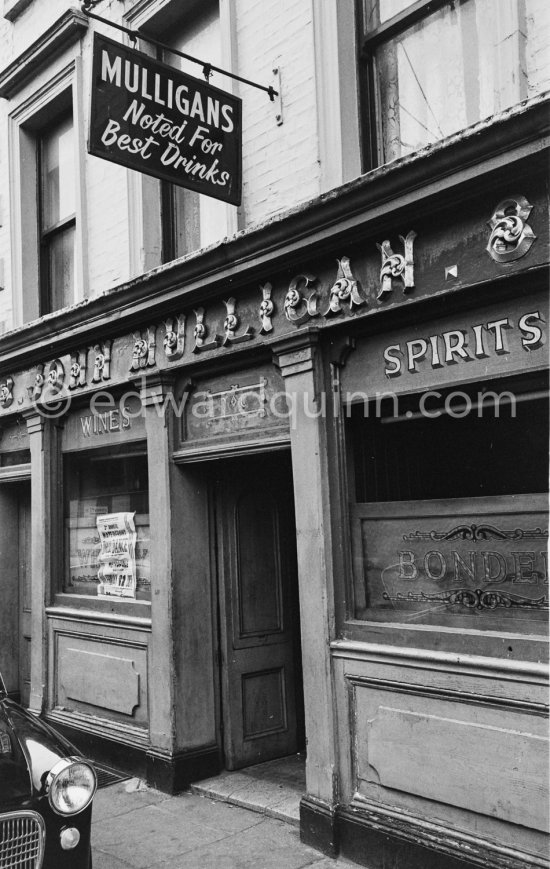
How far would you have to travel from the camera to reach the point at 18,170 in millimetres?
9711

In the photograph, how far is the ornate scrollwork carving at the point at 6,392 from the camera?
30.8ft

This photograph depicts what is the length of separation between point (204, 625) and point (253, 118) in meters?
4.28

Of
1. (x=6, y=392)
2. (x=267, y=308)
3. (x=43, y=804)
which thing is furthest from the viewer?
(x=6, y=392)

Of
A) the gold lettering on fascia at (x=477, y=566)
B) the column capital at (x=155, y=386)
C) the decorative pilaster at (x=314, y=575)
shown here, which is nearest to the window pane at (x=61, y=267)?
the column capital at (x=155, y=386)

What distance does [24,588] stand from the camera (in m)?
9.91

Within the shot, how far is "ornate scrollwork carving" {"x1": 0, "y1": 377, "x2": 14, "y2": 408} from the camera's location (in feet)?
30.8

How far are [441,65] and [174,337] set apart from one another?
9.81 feet

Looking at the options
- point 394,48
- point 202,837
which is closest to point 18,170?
point 394,48

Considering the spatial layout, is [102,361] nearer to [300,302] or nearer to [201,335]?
[201,335]

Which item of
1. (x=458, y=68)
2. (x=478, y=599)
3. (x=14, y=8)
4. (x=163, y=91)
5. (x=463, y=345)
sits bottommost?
(x=478, y=599)

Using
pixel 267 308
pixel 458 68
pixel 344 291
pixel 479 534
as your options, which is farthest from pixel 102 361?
pixel 479 534

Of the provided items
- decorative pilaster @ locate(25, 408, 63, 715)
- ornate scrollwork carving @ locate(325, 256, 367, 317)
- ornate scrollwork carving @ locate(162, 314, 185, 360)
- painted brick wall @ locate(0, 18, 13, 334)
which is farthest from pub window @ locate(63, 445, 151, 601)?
ornate scrollwork carving @ locate(325, 256, 367, 317)

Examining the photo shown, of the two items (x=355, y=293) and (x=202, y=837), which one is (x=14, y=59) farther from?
(x=202, y=837)

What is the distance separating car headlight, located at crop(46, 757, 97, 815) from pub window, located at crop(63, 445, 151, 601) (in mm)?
3274
